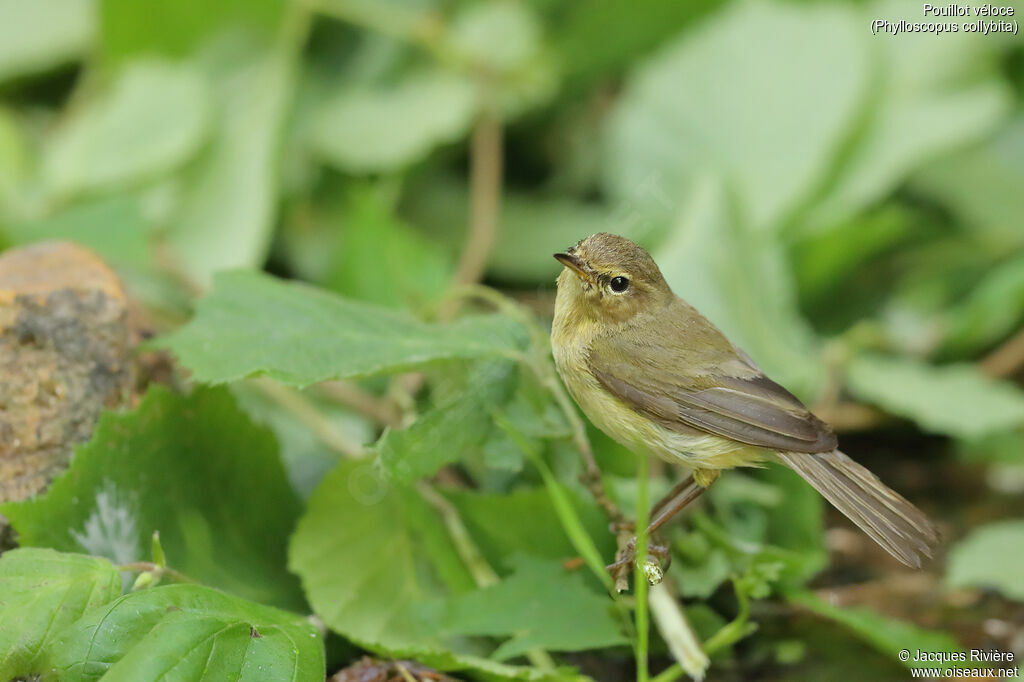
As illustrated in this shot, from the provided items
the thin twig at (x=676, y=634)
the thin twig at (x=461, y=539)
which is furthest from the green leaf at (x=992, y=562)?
the thin twig at (x=461, y=539)

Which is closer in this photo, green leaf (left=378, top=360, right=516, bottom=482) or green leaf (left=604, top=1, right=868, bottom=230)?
green leaf (left=378, top=360, right=516, bottom=482)

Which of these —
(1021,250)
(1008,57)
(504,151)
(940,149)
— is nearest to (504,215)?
(504,151)

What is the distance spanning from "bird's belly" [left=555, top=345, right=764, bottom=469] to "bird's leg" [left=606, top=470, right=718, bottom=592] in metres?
0.02

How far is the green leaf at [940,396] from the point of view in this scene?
2359 millimetres

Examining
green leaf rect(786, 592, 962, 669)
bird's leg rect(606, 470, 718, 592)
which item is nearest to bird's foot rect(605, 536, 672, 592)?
bird's leg rect(606, 470, 718, 592)

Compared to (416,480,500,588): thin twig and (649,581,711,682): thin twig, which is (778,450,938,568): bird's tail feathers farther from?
(416,480,500,588): thin twig

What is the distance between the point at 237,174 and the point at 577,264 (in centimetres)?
166

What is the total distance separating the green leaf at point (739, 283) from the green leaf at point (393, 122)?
2.50ft

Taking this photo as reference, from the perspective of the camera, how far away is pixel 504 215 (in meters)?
3.26

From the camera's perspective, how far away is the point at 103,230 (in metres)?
2.44

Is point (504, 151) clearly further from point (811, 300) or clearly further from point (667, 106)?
point (811, 300)

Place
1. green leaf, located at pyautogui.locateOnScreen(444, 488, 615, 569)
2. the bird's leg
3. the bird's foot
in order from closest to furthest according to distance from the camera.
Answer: the bird's foot, the bird's leg, green leaf, located at pyautogui.locateOnScreen(444, 488, 615, 569)

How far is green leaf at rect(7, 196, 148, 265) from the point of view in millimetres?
2385

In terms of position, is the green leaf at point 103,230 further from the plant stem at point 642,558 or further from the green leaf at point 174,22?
the plant stem at point 642,558
